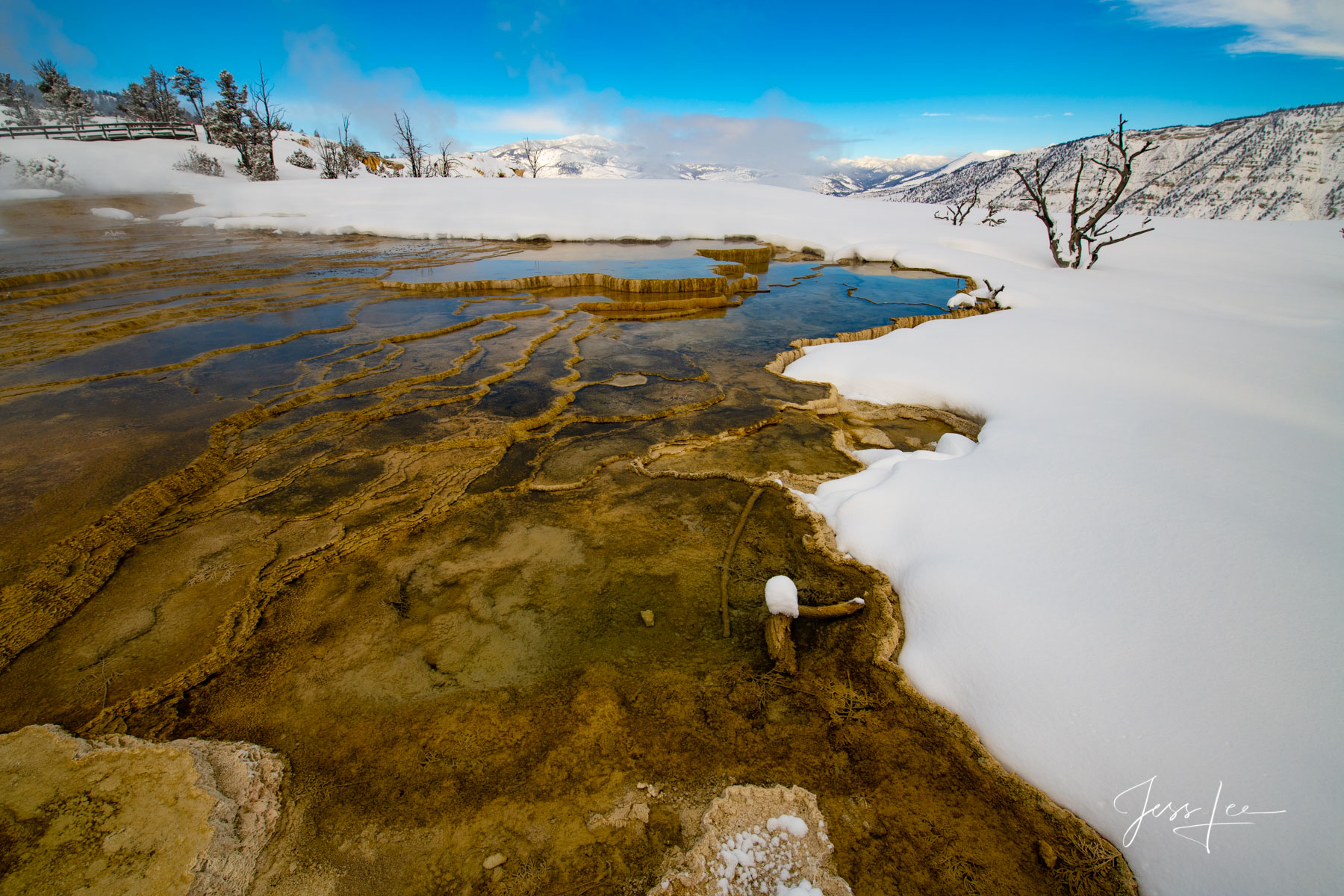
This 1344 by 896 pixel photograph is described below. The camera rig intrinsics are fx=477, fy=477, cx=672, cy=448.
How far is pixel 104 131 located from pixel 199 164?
7.34 meters

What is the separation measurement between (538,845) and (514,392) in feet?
12.7

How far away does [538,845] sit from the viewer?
4.46ft

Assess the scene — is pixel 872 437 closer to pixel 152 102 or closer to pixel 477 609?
pixel 477 609

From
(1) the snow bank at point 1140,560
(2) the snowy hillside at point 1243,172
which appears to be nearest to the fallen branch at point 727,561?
(1) the snow bank at point 1140,560

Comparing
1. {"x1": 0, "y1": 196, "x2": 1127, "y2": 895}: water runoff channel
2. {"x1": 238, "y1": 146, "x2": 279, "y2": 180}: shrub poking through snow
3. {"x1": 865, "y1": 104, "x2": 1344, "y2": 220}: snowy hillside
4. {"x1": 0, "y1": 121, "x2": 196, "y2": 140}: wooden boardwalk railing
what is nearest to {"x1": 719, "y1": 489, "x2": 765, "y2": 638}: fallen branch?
{"x1": 0, "y1": 196, "x2": 1127, "y2": 895}: water runoff channel

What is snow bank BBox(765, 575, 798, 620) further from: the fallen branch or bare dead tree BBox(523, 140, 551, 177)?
bare dead tree BBox(523, 140, 551, 177)

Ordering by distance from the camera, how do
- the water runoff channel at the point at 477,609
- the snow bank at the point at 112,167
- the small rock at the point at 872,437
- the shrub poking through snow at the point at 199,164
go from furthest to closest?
the shrub poking through snow at the point at 199,164 → the snow bank at the point at 112,167 → the small rock at the point at 872,437 → the water runoff channel at the point at 477,609

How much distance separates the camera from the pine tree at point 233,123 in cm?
2455

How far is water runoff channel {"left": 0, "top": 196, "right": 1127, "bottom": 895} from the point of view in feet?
4.58

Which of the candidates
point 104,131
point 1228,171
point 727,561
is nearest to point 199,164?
point 104,131

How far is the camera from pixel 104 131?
2489cm

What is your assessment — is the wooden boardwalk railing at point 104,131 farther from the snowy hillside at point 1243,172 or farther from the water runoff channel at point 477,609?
the snowy hillside at point 1243,172
